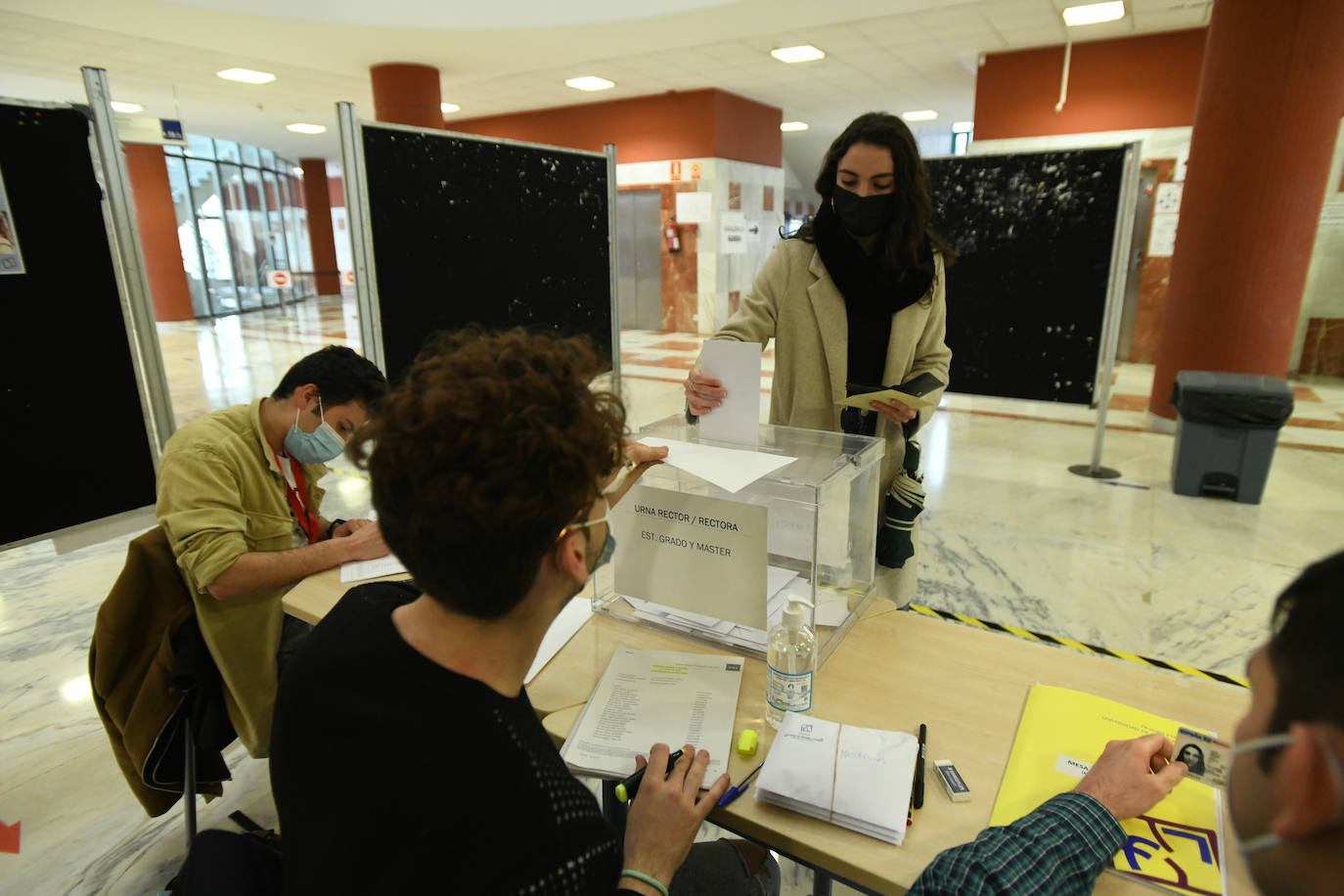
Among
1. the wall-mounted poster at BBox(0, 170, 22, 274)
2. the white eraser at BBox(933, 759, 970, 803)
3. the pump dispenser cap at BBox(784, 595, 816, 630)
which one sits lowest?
the white eraser at BBox(933, 759, 970, 803)

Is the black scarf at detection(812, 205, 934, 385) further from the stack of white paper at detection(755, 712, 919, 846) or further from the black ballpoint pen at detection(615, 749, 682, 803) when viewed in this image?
the black ballpoint pen at detection(615, 749, 682, 803)

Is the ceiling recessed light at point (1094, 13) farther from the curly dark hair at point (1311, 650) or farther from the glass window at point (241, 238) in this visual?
the glass window at point (241, 238)

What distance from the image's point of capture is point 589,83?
9.12m

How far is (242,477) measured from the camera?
181 cm

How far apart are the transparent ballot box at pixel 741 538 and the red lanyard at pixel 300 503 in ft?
2.94

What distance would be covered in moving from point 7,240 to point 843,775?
100 inches

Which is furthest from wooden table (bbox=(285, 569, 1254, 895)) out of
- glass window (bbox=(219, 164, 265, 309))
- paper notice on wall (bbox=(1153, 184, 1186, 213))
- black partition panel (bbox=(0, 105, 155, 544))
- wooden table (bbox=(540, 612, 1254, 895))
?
glass window (bbox=(219, 164, 265, 309))

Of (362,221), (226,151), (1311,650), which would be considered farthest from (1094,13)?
(226,151)

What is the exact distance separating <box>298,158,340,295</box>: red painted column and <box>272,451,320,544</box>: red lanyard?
693 inches

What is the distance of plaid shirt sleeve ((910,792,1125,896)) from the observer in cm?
84

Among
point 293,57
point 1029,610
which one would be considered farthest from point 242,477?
point 293,57

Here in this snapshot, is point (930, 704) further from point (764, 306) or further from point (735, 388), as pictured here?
point (764, 306)

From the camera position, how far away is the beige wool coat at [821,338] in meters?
1.94

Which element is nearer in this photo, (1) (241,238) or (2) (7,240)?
(2) (7,240)
